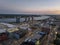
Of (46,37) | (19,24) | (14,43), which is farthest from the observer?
(46,37)

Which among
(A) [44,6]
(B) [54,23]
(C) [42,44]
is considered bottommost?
(C) [42,44]

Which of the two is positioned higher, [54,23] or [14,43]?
[54,23]

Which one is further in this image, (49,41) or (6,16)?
(49,41)

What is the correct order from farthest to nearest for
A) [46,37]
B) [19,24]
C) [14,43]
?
[46,37] < [19,24] < [14,43]

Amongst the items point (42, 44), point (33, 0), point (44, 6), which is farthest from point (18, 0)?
point (42, 44)

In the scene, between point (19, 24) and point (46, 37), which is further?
point (46, 37)

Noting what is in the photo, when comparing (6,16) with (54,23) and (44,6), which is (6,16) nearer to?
(44,6)

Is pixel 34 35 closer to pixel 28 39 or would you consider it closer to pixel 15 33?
pixel 28 39

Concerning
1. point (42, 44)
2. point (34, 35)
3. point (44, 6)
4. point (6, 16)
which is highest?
point (44, 6)

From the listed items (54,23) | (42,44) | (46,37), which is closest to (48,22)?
(54,23)
